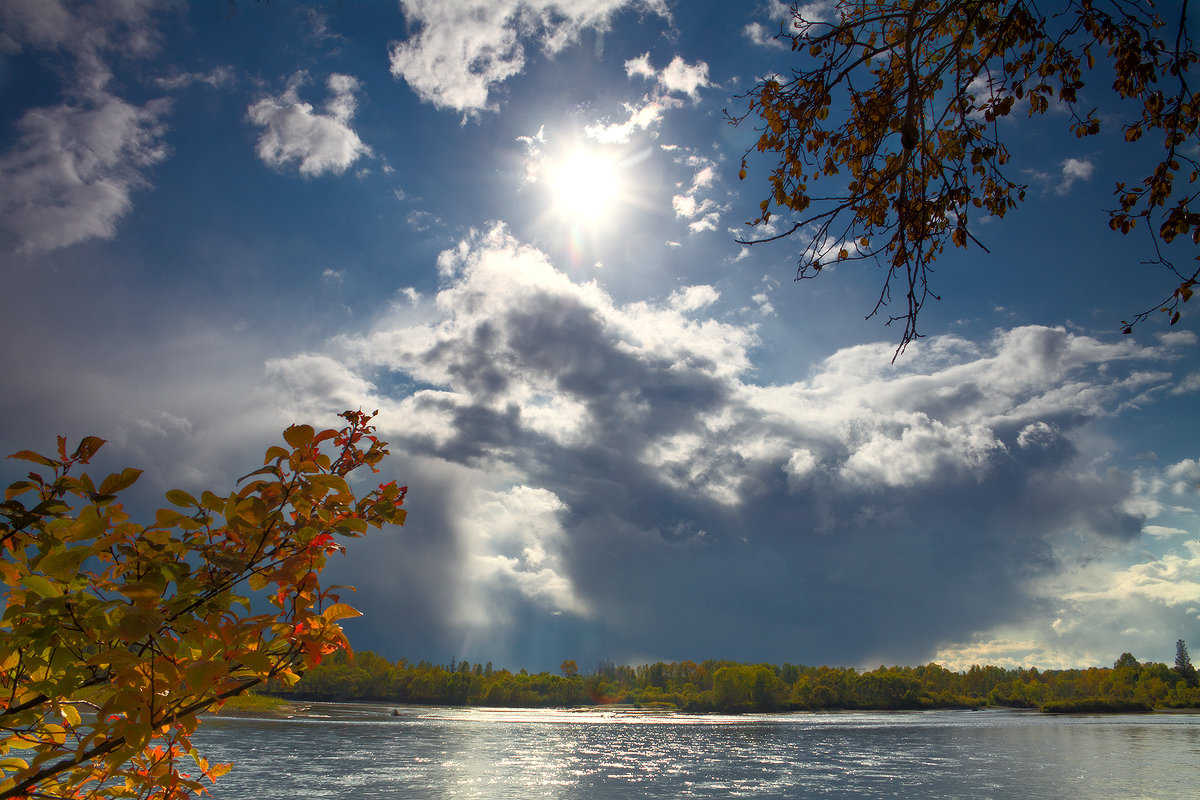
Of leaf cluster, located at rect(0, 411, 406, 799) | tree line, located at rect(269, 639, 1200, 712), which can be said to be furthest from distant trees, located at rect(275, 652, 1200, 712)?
leaf cluster, located at rect(0, 411, 406, 799)

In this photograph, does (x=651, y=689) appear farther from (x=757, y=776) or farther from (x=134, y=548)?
(x=134, y=548)

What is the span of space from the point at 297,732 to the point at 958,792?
61562mm

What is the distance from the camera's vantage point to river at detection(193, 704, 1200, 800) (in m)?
31.2

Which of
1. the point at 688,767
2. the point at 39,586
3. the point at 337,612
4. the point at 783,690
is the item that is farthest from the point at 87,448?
the point at 783,690

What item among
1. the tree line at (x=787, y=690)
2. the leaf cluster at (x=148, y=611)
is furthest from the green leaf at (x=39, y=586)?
the tree line at (x=787, y=690)

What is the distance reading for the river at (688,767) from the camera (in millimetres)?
31188

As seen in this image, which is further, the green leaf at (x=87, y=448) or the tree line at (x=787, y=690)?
the tree line at (x=787, y=690)

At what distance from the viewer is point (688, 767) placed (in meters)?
42.7

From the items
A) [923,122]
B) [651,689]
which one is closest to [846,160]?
[923,122]

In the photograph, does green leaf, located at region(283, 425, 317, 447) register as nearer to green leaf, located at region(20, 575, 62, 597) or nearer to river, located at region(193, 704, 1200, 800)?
green leaf, located at region(20, 575, 62, 597)

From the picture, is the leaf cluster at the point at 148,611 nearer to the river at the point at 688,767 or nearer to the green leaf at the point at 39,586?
the green leaf at the point at 39,586

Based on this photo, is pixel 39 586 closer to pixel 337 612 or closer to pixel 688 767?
pixel 337 612

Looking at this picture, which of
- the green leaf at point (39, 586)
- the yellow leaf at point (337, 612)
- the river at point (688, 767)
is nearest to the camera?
the green leaf at point (39, 586)

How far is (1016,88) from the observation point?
15.0ft
